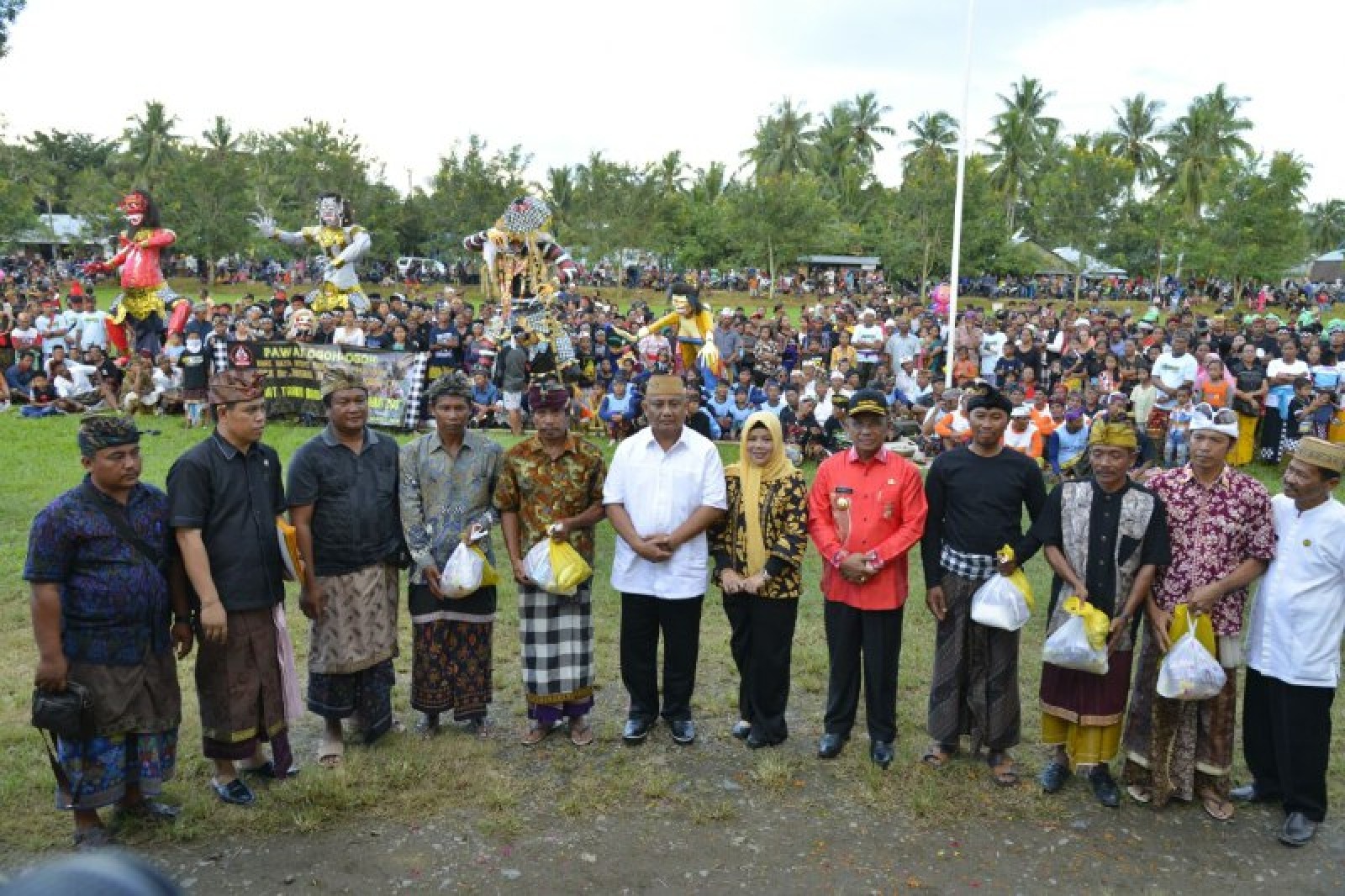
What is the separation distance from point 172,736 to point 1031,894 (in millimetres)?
3492

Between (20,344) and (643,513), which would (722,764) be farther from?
(20,344)

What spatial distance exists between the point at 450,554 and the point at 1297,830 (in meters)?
3.92

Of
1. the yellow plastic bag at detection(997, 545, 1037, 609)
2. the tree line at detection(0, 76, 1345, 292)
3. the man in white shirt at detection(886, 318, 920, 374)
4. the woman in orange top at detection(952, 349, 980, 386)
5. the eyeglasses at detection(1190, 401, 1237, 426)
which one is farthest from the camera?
the tree line at detection(0, 76, 1345, 292)

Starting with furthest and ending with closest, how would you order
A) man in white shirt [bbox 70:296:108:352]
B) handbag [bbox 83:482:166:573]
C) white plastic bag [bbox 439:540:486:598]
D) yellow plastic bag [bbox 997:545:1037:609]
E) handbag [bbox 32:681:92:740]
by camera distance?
man in white shirt [bbox 70:296:108:352]
white plastic bag [bbox 439:540:486:598]
yellow plastic bag [bbox 997:545:1037:609]
handbag [bbox 83:482:166:573]
handbag [bbox 32:681:92:740]

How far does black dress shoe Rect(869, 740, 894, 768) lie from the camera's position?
15.9ft

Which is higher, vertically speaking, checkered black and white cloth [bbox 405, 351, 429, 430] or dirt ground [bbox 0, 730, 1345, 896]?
checkered black and white cloth [bbox 405, 351, 429, 430]

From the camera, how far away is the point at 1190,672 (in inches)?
166

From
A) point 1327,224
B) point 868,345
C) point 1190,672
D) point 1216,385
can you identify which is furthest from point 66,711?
point 1327,224

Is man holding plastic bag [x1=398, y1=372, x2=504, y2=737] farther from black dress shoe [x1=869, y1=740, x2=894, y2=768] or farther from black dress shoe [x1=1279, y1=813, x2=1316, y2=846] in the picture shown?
black dress shoe [x1=1279, y1=813, x2=1316, y2=846]

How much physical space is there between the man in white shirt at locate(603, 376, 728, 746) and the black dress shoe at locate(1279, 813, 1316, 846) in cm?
263

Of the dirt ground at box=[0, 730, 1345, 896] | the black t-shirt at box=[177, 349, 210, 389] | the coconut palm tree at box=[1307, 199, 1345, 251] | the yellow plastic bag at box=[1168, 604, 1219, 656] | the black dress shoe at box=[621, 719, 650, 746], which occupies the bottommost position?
the dirt ground at box=[0, 730, 1345, 896]

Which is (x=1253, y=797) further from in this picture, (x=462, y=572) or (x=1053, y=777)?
(x=462, y=572)

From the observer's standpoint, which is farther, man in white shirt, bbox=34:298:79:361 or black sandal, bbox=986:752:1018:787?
man in white shirt, bbox=34:298:79:361

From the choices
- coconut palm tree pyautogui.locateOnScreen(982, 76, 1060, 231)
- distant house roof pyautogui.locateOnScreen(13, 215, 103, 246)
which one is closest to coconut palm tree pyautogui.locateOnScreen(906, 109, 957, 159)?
coconut palm tree pyautogui.locateOnScreen(982, 76, 1060, 231)
